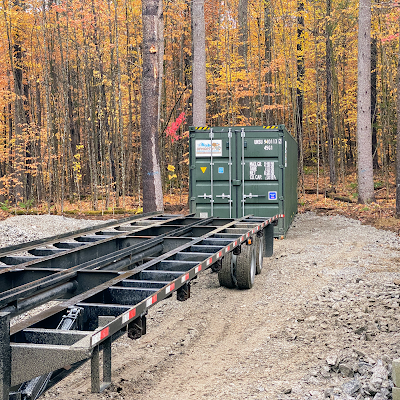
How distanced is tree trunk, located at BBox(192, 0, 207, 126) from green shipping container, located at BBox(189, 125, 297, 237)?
489cm

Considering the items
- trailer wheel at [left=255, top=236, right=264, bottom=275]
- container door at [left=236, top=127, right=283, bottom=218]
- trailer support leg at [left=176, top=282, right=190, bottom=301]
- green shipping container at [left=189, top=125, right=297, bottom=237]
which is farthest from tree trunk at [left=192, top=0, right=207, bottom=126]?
trailer support leg at [left=176, top=282, right=190, bottom=301]

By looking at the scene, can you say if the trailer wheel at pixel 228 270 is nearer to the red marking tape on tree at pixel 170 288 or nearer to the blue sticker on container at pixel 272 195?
the red marking tape on tree at pixel 170 288

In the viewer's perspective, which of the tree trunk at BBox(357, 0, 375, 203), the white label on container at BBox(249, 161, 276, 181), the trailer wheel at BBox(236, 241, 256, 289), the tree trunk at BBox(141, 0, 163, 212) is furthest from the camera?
the tree trunk at BBox(357, 0, 375, 203)

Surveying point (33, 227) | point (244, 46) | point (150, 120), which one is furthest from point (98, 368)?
point (244, 46)

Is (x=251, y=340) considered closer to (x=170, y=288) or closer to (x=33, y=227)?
(x=170, y=288)

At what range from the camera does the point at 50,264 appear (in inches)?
208

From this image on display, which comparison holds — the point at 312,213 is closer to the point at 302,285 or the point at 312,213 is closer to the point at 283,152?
the point at 283,152

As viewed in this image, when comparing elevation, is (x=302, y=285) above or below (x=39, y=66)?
below

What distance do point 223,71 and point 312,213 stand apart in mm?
7092

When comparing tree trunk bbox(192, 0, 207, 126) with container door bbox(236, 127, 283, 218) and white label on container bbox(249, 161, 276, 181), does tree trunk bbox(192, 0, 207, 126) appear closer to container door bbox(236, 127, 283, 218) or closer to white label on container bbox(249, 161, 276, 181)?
container door bbox(236, 127, 283, 218)

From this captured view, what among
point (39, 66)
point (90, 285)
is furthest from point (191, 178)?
point (39, 66)

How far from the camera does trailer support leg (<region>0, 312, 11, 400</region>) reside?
267cm

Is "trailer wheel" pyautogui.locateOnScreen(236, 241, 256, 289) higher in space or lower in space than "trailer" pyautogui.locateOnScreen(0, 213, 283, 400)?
lower

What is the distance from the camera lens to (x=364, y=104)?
18.7 metres
